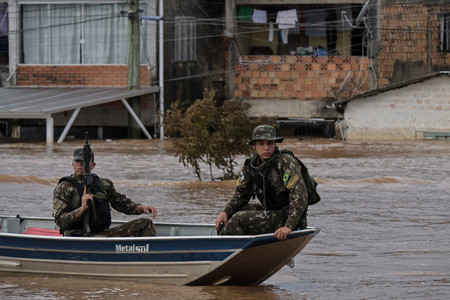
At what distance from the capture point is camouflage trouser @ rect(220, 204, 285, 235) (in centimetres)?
891

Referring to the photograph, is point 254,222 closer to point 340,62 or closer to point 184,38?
point 184,38

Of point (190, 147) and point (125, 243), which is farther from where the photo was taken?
point (190, 147)

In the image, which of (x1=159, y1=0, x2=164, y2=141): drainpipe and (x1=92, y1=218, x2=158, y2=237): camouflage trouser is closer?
(x1=92, y1=218, x2=158, y2=237): camouflage trouser

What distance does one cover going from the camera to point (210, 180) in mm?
19734

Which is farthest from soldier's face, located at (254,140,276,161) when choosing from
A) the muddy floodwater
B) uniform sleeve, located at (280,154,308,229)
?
the muddy floodwater

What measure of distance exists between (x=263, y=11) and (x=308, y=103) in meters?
4.12

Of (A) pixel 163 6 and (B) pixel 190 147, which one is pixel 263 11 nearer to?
(A) pixel 163 6

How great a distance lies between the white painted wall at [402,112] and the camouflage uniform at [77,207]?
23.0 metres

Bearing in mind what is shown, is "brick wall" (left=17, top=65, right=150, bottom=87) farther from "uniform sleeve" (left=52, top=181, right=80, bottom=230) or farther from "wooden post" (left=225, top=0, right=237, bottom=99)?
"uniform sleeve" (left=52, top=181, right=80, bottom=230)

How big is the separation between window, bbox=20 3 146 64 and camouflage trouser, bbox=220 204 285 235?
24.9 meters

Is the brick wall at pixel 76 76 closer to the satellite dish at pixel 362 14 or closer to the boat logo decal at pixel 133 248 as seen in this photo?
the satellite dish at pixel 362 14

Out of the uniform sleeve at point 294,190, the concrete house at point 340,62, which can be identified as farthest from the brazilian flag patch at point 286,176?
the concrete house at point 340,62

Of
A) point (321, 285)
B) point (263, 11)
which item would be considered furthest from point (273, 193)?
point (263, 11)

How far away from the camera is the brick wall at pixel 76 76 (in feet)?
110
